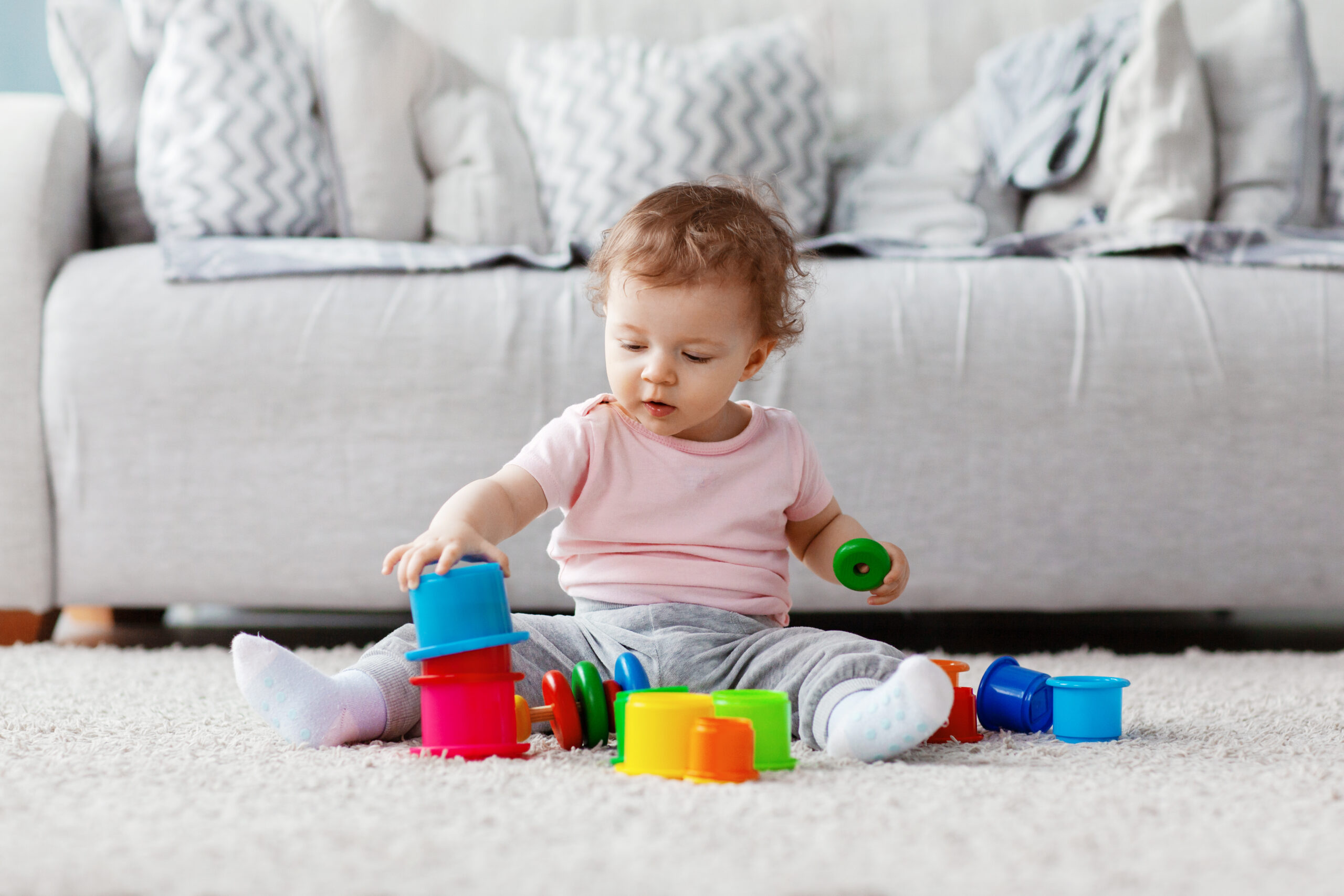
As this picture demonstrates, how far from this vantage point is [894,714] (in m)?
0.74

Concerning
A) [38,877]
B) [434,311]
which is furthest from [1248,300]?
[38,877]

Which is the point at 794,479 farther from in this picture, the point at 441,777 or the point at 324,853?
the point at 324,853

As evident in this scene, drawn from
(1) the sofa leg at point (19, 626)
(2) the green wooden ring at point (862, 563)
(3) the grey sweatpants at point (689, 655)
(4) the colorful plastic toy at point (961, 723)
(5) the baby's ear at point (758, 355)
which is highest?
(5) the baby's ear at point (758, 355)

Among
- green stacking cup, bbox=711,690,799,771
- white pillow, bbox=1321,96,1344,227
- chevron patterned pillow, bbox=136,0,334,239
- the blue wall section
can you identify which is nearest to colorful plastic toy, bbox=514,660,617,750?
green stacking cup, bbox=711,690,799,771

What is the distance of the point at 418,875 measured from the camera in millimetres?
515

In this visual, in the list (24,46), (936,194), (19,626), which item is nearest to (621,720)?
(19,626)

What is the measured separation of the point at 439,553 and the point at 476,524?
0.06m

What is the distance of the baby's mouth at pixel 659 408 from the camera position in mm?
945

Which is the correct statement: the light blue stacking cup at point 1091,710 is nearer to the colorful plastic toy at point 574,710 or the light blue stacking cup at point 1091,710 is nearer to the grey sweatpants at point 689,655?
the grey sweatpants at point 689,655

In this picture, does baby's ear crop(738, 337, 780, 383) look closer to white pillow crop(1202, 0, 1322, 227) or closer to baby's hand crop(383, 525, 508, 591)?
baby's hand crop(383, 525, 508, 591)

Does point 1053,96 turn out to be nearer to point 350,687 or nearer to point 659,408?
point 659,408

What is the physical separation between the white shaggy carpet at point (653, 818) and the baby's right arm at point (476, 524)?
129 millimetres

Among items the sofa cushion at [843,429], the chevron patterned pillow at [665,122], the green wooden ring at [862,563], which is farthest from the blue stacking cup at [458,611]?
the chevron patterned pillow at [665,122]

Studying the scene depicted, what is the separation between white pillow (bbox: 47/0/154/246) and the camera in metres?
1.66
